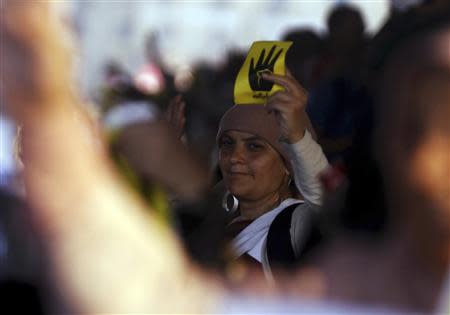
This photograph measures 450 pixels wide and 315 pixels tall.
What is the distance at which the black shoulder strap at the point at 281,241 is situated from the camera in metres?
2.11

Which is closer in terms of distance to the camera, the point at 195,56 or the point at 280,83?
the point at 195,56

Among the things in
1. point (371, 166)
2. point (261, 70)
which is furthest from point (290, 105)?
point (371, 166)

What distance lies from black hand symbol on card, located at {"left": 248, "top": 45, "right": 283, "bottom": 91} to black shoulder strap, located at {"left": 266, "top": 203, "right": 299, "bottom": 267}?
0.29m

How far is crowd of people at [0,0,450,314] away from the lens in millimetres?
1274

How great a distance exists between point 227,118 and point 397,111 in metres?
0.80

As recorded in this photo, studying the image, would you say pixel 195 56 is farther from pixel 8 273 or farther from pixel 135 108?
pixel 8 273

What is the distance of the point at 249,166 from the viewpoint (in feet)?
8.29

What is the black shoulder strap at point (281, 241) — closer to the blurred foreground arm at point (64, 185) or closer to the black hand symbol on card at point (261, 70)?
the black hand symbol on card at point (261, 70)

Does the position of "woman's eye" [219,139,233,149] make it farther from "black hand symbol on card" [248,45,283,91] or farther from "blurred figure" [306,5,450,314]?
"blurred figure" [306,5,450,314]

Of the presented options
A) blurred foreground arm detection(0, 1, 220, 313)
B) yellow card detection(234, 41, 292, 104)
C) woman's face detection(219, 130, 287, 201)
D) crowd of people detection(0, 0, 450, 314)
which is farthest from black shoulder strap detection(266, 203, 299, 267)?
blurred foreground arm detection(0, 1, 220, 313)

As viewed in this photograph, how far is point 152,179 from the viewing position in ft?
5.99

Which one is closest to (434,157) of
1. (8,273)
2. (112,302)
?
(112,302)

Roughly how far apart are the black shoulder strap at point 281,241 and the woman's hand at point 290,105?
0.17m

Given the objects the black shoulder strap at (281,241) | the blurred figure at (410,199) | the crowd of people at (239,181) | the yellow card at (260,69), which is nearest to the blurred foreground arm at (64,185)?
the crowd of people at (239,181)
